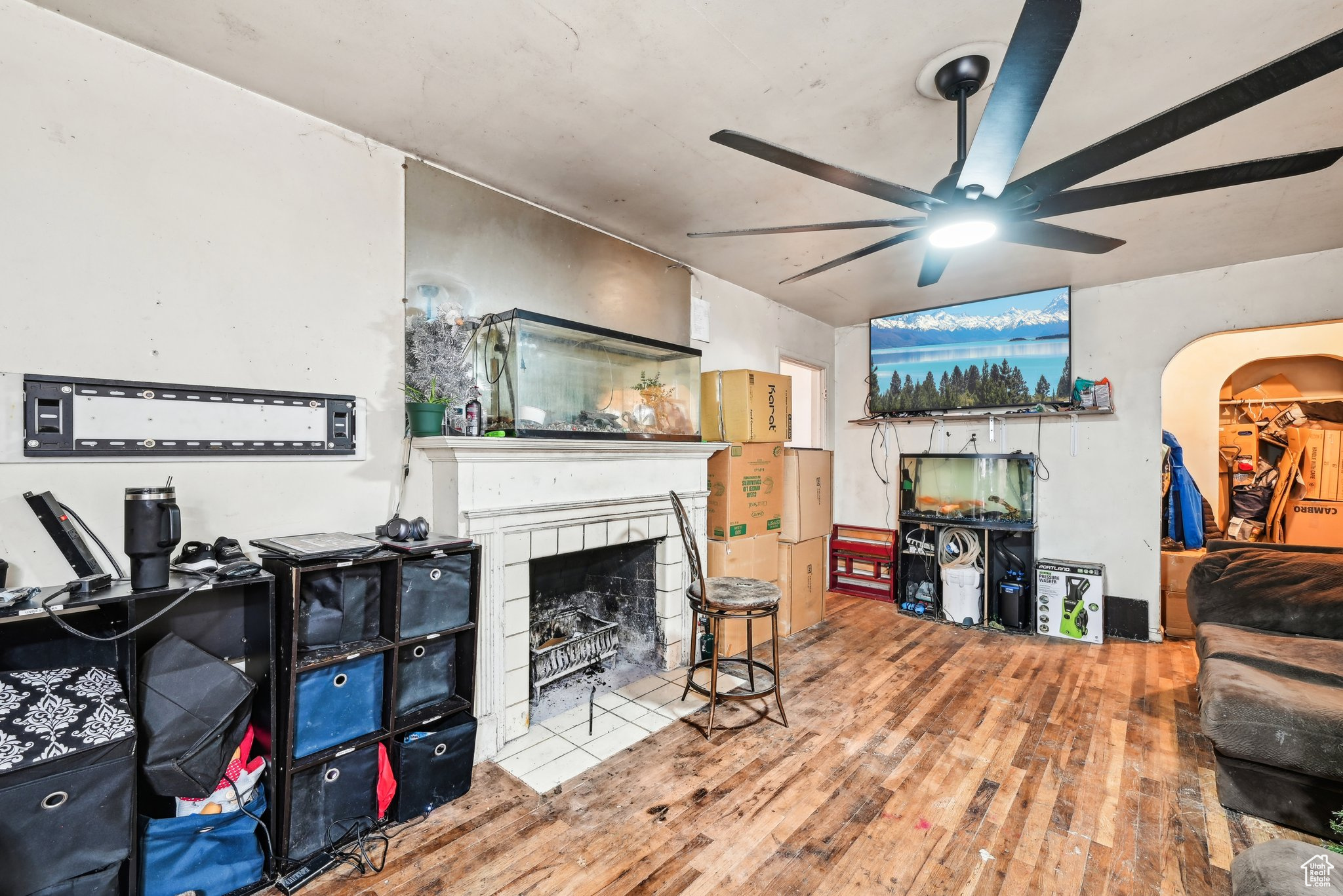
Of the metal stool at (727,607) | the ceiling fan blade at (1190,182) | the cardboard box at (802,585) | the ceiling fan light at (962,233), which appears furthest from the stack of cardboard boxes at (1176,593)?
the ceiling fan light at (962,233)

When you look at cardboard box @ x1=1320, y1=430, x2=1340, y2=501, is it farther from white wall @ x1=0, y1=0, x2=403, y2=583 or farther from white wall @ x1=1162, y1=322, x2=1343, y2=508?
white wall @ x1=0, y1=0, x2=403, y2=583

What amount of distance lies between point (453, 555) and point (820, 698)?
2.02 metres

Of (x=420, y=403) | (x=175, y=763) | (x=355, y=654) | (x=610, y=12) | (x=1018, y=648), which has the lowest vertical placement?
(x=1018, y=648)

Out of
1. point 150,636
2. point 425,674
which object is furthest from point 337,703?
point 150,636

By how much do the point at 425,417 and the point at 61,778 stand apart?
134 cm

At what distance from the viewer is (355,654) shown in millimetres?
1773

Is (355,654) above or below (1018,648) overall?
above

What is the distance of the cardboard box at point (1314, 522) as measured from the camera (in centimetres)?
446

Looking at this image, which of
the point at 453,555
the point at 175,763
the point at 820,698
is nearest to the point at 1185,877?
the point at 820,698

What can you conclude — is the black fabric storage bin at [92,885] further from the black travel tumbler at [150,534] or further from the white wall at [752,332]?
the white wall at [752,332]

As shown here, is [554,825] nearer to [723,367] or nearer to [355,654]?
[355,654]

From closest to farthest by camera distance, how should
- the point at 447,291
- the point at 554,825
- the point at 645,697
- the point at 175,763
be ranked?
the point at 175,763 → the point at 554,825 → the point at 447,291 → the point at 645,697

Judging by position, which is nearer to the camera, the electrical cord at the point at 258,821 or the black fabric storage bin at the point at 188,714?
the black fabric storage bin at the point at 188,714

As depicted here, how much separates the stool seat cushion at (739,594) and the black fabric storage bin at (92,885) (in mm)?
1921
